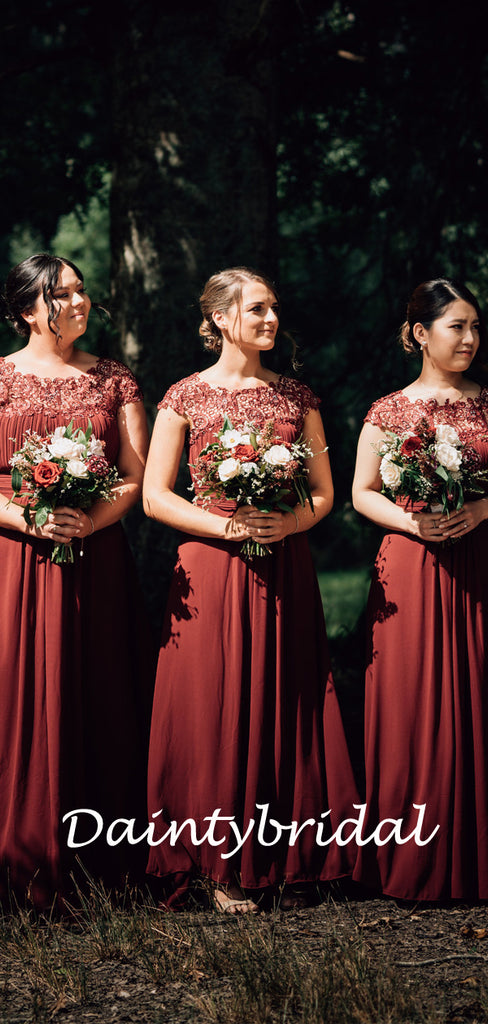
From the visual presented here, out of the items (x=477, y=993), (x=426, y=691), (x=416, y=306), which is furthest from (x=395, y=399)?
(x=477, y=993)

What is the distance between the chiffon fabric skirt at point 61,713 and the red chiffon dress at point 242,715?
0.19m

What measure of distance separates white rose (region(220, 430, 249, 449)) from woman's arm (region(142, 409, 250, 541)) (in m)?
0.37

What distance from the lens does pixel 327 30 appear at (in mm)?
8609

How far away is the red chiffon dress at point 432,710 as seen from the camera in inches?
189

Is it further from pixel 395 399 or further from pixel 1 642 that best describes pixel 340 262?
pixel 1 642

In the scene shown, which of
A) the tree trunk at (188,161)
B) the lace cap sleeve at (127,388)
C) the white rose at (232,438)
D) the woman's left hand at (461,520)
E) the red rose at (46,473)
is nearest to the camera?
the red rose at (46,473)

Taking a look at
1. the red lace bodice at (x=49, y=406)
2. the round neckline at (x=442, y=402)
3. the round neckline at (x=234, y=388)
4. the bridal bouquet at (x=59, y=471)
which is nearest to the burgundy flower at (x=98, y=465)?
the bridal bouquet at (x=59, y=471)

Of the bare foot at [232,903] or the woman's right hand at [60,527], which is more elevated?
the woman's right hand at [60,527]

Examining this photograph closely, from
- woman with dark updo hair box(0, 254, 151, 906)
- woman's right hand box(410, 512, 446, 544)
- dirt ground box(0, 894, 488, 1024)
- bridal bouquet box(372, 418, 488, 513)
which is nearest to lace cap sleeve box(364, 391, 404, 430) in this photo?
bridal bouquet box(372, 418, 488, 513)

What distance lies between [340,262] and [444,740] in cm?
570

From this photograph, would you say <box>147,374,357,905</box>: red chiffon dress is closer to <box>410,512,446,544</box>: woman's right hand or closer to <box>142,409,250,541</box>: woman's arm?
<box>142,409,250,541</box>: woman's arm

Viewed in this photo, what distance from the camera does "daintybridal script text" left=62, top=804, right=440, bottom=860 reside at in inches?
186

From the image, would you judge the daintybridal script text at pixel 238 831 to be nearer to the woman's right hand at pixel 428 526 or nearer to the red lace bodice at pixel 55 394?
the woman's right hand at pixel 428 526

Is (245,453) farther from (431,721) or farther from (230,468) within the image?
(431,721)
